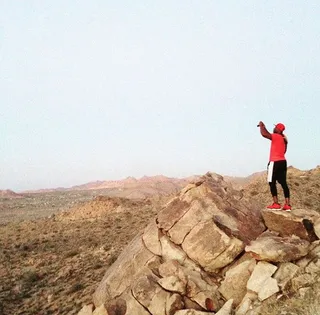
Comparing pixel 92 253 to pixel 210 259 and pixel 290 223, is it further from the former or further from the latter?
pixel 290 223

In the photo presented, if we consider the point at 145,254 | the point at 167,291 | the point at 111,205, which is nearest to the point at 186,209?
the point at 145,254

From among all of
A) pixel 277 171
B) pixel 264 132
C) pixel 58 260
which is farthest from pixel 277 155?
pixel 58 260

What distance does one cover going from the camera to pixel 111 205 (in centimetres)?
5041

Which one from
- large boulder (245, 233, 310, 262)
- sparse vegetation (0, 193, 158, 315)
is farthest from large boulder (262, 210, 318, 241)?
sparse vegetation (0, 193, 158, 315)

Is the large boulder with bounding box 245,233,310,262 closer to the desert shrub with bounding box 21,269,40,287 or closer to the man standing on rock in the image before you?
the man standing on rock

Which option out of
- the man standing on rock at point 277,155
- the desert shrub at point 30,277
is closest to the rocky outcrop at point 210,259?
the man standing on rock at point 277,155

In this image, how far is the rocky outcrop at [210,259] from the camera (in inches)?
422

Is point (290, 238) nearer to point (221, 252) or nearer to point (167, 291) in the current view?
point (221, 252)

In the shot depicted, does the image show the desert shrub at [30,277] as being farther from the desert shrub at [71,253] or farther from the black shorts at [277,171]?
the black shorts at [277,171]

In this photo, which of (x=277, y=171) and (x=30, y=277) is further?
(x=30, y=277)

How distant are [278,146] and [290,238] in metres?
3.22

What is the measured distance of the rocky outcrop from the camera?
35.2 ft

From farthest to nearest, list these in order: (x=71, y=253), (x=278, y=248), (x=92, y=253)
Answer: (x=71, y=253) → (x=92, y=253) → (x=278, y=248)

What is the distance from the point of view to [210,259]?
12070mm
